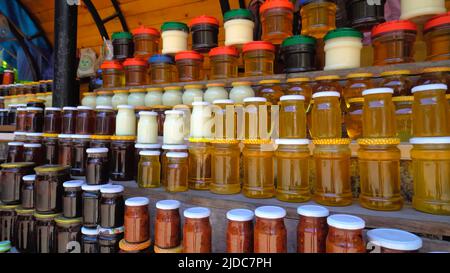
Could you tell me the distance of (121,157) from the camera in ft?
4.38

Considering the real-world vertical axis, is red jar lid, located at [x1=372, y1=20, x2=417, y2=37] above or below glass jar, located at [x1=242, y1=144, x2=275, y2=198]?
above

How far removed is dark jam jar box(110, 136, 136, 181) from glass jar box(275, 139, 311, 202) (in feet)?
2.55

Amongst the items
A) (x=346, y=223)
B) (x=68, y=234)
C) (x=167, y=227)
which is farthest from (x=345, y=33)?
(x=68, y=234)

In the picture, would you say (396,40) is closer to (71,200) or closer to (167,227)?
(167,227)

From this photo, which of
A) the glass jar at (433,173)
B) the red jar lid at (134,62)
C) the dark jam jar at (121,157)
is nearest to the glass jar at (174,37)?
the red jar lid at (134,62)

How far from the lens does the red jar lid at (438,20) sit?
971 mm

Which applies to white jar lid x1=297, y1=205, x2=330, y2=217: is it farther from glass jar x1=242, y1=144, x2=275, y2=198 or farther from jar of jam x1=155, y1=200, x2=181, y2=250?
jar of jam x1=155, y1=200, x2=181, y2=250

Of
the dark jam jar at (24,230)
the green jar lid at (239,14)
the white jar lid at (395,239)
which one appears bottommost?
the dark jam jar at (24,230)

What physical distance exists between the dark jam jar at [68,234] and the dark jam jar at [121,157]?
10.7 inches

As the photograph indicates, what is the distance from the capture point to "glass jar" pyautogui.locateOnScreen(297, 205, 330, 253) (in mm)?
784

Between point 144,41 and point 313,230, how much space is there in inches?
56.7

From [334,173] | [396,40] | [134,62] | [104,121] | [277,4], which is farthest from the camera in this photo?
[134,62]

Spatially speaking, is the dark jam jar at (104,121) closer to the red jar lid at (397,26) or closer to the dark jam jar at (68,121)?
the dark jam jar at (68,121)

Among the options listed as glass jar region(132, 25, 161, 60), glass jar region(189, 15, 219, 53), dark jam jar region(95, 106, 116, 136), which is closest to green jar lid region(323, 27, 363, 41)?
glass jar region(189, 15, 219, 53)
